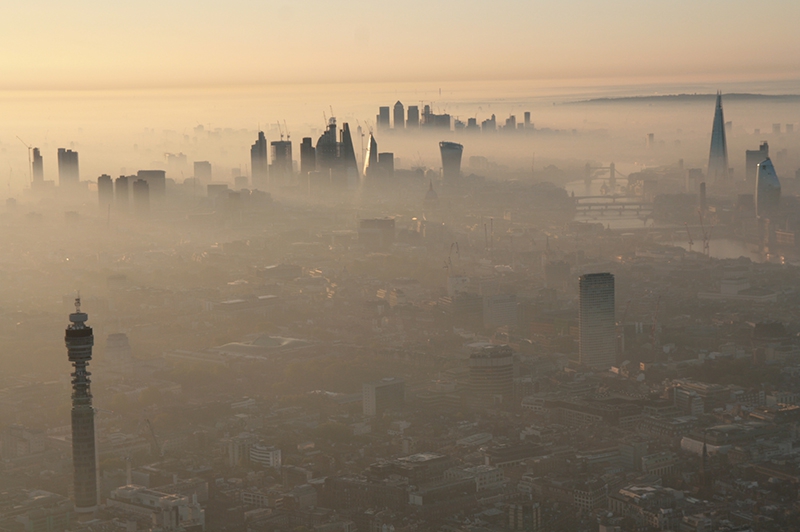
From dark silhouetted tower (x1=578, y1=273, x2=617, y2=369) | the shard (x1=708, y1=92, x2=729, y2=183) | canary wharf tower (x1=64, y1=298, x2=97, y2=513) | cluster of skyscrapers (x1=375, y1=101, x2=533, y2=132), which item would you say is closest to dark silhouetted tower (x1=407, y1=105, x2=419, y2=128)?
cluster of skyscrapers (x1=375, y1=101, x2=533, y2=132)

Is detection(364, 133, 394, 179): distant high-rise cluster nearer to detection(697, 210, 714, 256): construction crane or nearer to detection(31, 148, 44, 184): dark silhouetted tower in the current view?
detection(31, 148, 44, 184): dark silhouetted tower

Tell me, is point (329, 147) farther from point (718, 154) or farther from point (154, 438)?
point (154, 438)

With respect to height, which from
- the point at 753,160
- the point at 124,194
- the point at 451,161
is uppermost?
the point at 451,161

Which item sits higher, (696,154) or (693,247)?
(696,154)

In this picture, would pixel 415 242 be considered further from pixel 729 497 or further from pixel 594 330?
pixel 729 497

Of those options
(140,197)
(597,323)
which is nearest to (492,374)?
(597,323)

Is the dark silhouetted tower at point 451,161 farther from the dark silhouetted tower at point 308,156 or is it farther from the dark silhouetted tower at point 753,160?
the dark silhouetted tower at point 753,160

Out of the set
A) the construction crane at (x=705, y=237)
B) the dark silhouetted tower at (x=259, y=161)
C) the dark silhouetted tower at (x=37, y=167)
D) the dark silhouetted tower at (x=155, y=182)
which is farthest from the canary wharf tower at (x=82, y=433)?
the dark silhouetted tower at (x=259, y=161)

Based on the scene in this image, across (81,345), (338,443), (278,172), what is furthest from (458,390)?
(278,172)
